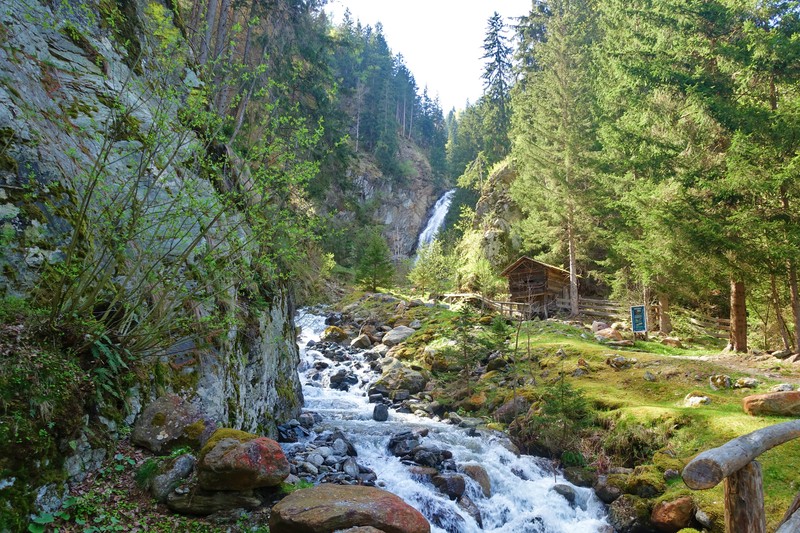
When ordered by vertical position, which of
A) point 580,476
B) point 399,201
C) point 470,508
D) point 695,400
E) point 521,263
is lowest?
point 470,508

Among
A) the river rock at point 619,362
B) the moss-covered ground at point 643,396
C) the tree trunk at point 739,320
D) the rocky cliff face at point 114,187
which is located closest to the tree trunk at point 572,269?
the moss-covered ground at point 643,396

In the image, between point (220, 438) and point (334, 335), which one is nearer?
point (220, 438)

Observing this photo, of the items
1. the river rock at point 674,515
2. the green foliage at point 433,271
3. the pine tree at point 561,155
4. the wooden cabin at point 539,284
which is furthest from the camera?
the green foliage at point 433,271

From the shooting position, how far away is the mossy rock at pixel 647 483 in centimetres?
698

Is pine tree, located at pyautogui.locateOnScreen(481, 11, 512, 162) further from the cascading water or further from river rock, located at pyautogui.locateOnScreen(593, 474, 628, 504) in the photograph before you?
river rock, located at pyautogui.locateOnScreen(593, 474, 628, 504)

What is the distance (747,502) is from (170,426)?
18.6 ft

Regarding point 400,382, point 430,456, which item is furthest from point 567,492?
point 400,382

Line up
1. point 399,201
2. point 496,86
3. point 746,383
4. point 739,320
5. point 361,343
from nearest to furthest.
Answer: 1. point 746,383
2. point 739,320
3. point 361,343
4. point 496,86
5. point 399,201

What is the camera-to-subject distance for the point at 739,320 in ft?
45.7

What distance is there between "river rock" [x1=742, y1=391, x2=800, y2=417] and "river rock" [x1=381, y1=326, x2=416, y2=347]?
13.0 meters

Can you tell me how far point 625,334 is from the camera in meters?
17.5

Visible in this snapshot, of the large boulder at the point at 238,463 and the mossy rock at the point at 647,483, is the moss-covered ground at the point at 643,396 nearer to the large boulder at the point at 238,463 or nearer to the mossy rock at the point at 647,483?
the mossy rock at the point at 647,483

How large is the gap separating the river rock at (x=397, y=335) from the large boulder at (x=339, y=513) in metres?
14.5

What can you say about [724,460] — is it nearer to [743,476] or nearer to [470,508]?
[743,476]
